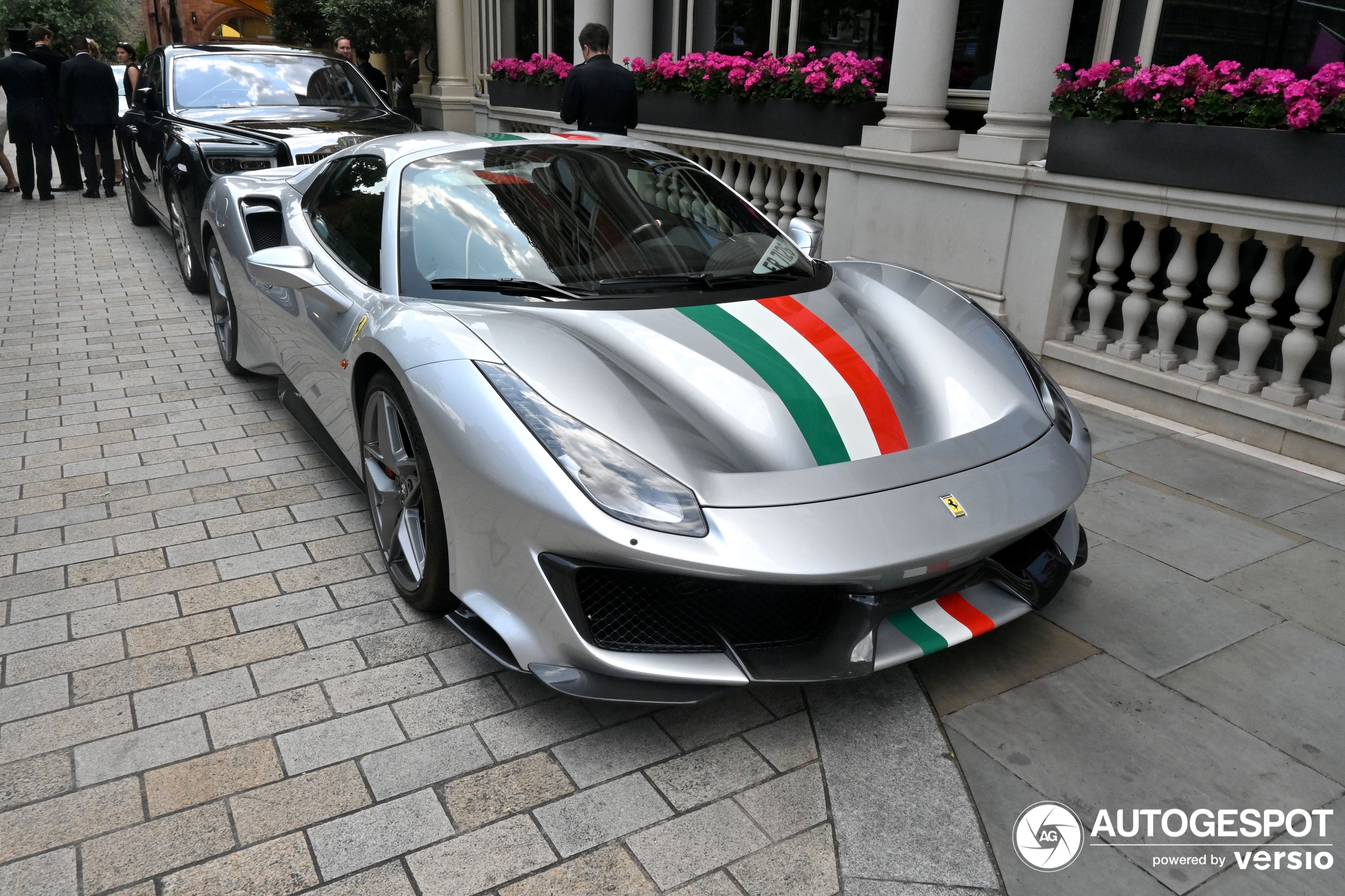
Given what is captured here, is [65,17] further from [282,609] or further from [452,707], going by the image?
[452,707]

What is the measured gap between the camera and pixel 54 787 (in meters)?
2.39

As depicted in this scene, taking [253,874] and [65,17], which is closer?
[253,874]

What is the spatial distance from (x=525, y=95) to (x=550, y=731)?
11.0 m

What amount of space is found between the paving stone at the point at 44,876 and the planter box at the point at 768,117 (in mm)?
6532

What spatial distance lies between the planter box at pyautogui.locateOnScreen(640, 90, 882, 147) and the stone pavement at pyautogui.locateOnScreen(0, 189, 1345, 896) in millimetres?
4167

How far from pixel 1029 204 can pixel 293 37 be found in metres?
22.2

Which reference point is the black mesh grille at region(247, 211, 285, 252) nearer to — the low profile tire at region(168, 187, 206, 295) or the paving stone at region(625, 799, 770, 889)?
the low profile tire at region(168, 187, 206, 295)

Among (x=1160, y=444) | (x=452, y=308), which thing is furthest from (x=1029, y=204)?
(x=452, y=308)

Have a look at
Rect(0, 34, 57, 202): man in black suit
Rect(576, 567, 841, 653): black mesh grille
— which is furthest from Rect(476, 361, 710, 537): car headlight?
Rect(0, 34, 57, 202): man in black suit

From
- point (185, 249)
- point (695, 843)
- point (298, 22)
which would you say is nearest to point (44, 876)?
point (695, 843)

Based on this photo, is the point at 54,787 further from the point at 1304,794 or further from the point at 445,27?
the point at 445,27

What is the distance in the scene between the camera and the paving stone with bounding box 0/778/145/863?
222cm

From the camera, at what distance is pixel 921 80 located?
22.5 feet

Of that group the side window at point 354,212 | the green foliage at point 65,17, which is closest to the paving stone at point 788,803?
the side window at point 354,212
